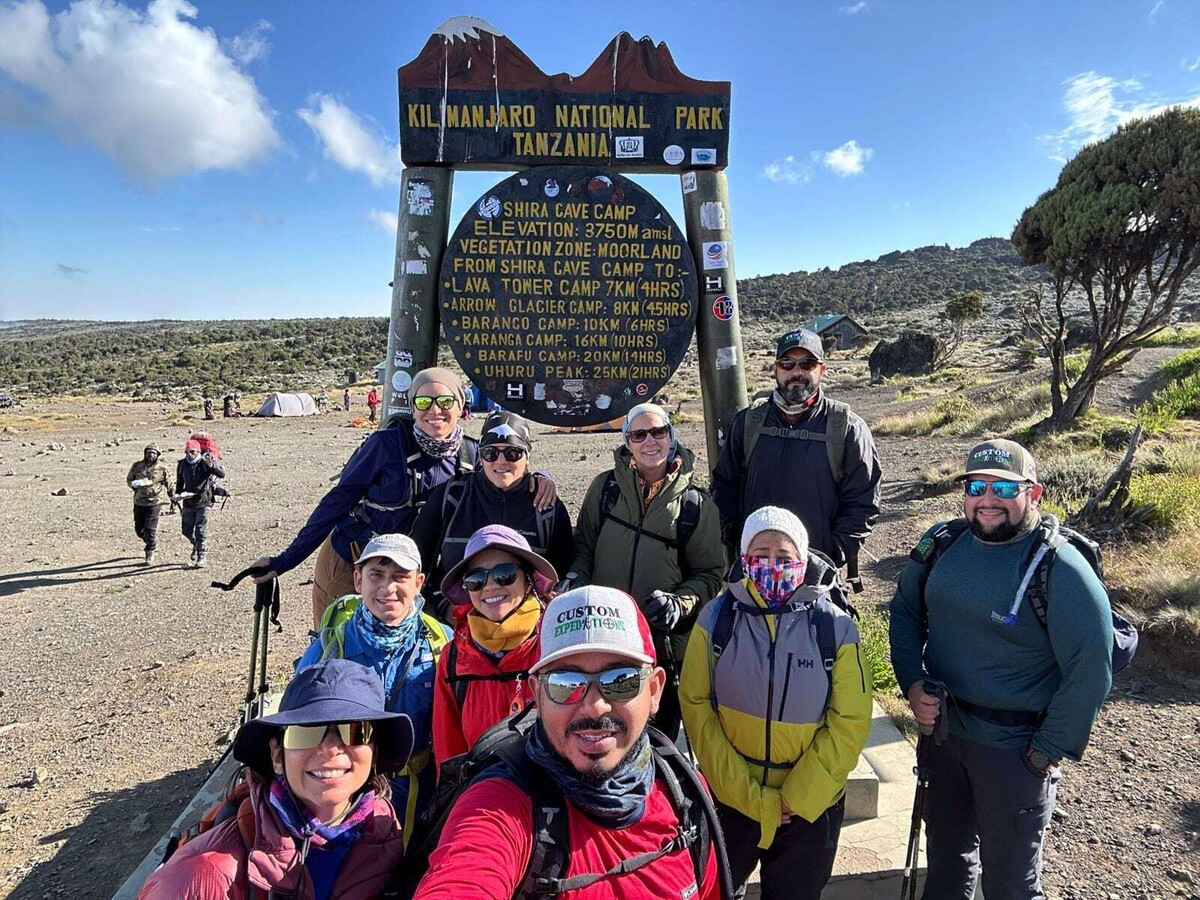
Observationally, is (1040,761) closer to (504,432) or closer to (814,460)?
(814,460)

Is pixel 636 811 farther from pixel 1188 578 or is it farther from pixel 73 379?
pixel 73 379

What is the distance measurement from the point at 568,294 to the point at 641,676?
2.60 metres

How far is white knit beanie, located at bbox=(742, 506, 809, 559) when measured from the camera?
2.40 metres

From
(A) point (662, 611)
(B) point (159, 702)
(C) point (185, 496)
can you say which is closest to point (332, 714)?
(A) point (662, 611)

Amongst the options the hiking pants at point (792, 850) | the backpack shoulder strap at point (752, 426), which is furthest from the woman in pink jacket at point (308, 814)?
the backpack shoulder strap at point (752, 426)

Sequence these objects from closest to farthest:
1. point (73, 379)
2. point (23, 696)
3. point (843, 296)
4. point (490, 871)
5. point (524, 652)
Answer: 1. point (490, 871)
2. point (524, 652)
3. point (23, 696)
4. point (73, 379)
5. point (843, 296)

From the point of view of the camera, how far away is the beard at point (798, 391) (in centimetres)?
325

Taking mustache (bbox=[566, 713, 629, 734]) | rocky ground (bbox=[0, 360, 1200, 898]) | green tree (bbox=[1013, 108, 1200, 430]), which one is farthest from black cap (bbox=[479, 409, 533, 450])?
green tree (bbox=[1013, 108, 1200, 430])

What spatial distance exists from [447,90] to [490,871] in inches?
144

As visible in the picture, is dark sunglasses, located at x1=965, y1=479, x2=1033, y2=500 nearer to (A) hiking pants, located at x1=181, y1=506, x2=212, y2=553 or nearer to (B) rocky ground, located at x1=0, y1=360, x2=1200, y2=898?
(B) rocky ground, located at x1=0, y1=360, x2=1200, y2=898

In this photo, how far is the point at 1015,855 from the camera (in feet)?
8.53

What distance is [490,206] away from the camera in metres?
3.89

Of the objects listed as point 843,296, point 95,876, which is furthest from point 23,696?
Answer: point 843,296

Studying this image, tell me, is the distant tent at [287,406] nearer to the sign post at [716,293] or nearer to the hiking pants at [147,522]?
the hiking pants at [147,522]
